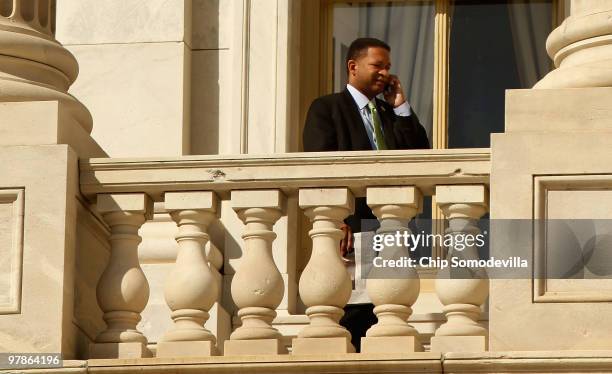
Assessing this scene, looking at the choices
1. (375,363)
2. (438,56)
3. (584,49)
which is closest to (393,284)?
(375,363)

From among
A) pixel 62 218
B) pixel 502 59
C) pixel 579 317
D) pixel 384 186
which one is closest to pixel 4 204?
pixel 62 218

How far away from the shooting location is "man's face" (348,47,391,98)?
1416cm

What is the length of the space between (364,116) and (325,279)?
2194mm

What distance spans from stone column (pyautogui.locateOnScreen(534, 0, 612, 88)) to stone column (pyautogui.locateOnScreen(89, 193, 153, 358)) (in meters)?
2.10

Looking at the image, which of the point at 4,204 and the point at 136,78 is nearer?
the point at 4,204

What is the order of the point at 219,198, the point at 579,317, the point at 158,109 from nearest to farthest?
the point at 579,317 < the point at 219,198 < the point at 158,109

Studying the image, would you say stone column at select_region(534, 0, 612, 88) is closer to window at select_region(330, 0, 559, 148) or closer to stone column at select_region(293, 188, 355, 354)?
stone column at select_region(293, 188, 355, 354)

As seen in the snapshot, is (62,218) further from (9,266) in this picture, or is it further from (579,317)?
(579,317)

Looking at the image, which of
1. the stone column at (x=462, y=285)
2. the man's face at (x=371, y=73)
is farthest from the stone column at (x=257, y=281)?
the man's face at (x=371, y=73)

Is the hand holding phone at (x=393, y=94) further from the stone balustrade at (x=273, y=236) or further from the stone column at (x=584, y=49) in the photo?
the stone balustrade at (x=273, y=236)

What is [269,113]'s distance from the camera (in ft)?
51.3

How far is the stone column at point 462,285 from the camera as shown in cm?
1162

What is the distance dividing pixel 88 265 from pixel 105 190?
15.2 inches

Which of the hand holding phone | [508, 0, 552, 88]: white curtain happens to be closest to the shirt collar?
the hand holding phone
